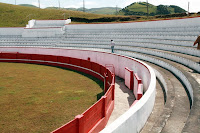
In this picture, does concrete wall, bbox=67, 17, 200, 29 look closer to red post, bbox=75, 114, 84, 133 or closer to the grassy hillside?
the grassy hillside

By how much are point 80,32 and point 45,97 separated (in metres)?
24.7

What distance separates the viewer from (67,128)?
535 cm

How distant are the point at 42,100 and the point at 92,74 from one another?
7071 millimetres

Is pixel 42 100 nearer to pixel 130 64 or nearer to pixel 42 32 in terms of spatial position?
pixel 130 64

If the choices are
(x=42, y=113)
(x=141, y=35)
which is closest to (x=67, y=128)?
(x=42, y=113)

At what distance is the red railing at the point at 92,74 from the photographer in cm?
579

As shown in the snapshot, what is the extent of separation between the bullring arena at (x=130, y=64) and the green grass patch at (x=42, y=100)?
4.58ft

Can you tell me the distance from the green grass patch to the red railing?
93cm

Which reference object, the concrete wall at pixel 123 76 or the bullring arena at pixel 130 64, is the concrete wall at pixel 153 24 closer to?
the bullring arena at pixel 130 64

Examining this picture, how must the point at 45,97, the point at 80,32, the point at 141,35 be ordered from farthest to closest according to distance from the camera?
1. the point at 80,32
2. the point at 141,35
3. the point at 45,97

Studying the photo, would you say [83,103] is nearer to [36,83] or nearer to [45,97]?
[45,97]

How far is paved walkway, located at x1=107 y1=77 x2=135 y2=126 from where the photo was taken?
9725mm

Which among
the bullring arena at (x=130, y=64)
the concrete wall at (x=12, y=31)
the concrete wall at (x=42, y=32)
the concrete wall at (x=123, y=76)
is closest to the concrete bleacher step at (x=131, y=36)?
the bullring arena at (x=130, y=64)

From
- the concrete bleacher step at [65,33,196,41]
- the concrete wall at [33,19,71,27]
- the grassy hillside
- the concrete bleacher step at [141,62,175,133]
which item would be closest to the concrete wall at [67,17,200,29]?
the concrete wall at [33,19,71,27]
